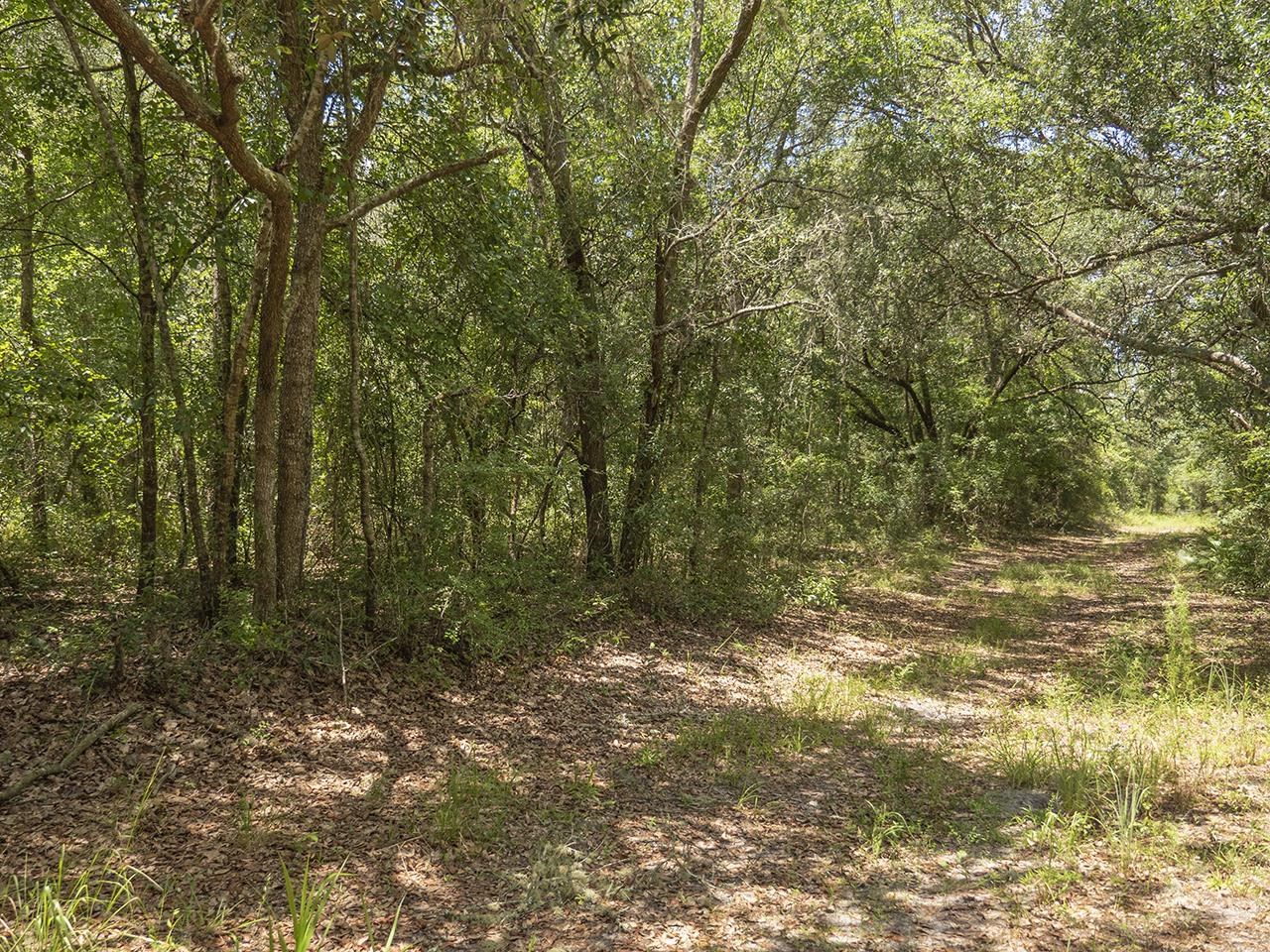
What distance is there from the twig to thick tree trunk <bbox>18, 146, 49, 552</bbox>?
7.91 ft

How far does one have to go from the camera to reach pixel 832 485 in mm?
14328

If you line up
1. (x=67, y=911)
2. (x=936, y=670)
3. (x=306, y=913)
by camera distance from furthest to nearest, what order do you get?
(x=936, y=670) → (x=67, y=911) → (x=306, y=913)

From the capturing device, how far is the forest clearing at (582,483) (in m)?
3.99

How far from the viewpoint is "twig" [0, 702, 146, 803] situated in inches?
164

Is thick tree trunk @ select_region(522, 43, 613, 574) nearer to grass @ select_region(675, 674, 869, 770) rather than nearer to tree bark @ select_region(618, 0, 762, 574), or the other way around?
tree bark @ select_region(618, 0, 762, 574)

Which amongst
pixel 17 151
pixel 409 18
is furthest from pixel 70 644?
pixel 17 151

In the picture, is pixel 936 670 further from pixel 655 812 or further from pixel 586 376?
pixel 586 376

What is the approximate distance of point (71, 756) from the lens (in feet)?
14.7

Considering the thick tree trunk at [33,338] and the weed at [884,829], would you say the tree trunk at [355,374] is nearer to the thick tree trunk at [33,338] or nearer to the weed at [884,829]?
the thick tree trunk at [33,338]

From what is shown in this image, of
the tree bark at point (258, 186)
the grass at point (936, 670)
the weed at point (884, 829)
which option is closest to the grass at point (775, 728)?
the grass at point (936, 670)

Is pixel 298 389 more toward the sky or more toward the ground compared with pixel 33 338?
more toward the ground

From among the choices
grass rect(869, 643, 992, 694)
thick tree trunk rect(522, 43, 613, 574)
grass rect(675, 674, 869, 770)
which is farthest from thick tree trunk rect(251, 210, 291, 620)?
grass rect(869, 643, 992, 694)

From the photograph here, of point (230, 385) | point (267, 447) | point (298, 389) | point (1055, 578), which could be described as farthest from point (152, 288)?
point (1055, 578)

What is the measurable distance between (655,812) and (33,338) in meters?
6.49
